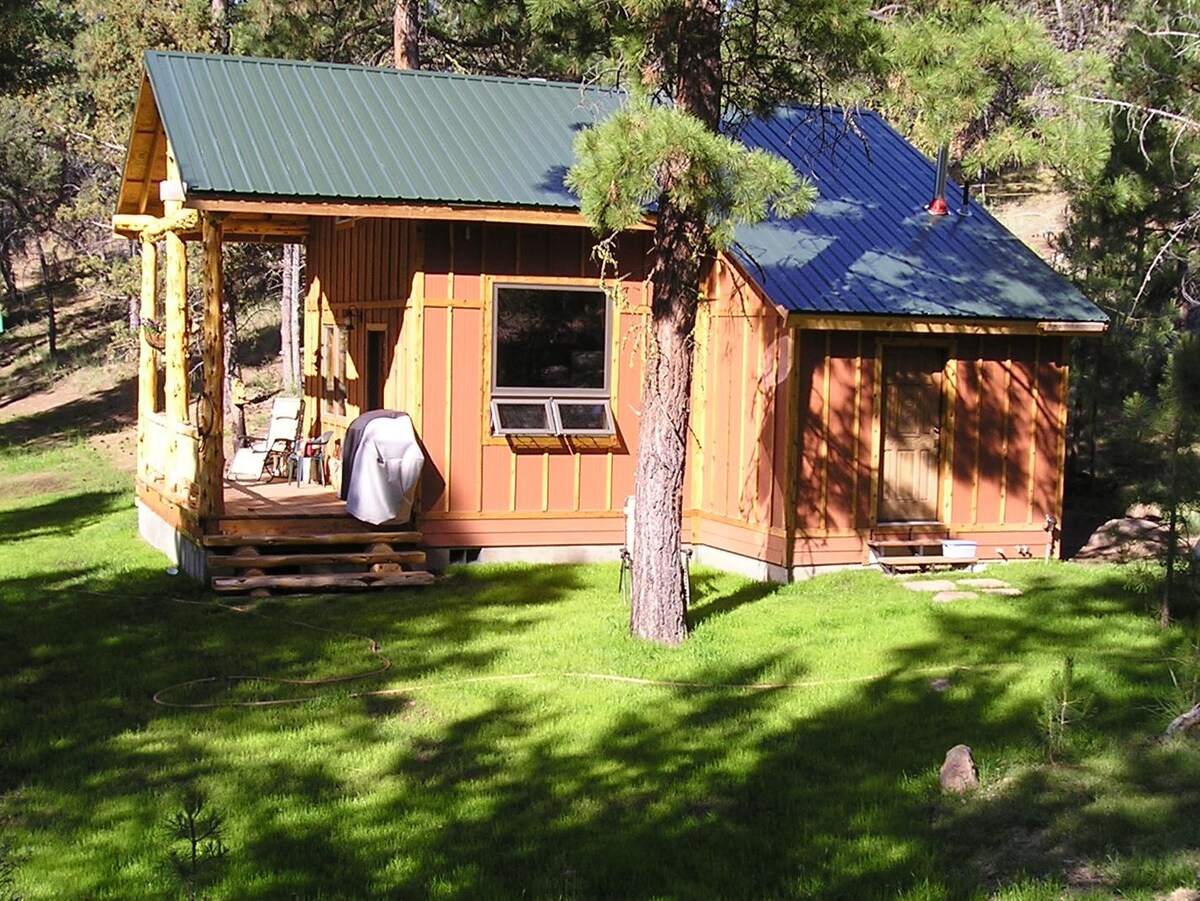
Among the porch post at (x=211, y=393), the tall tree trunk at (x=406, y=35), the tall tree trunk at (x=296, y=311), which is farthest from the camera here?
the tall tree trunk at (x=296, y=311)

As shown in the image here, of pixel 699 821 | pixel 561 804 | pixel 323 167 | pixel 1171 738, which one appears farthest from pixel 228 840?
pixel 323 167

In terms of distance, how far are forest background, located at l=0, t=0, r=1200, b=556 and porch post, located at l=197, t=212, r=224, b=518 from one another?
335 cm

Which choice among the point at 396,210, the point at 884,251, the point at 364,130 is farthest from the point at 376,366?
the point at 884,251

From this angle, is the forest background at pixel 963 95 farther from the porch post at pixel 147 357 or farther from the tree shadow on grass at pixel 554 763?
the porch post at pixel 147 357

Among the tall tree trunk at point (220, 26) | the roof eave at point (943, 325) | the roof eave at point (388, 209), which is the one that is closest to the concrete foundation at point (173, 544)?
the roof eave at point (388, 209)

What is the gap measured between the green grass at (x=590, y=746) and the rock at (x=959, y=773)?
0.08m

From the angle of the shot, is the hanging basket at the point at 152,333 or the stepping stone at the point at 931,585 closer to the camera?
the stepping stone at the point at 931,585

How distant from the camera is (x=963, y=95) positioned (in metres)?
9.40

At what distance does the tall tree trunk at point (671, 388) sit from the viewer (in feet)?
32.0

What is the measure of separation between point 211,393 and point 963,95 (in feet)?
21.3

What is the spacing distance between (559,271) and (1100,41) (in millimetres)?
13693

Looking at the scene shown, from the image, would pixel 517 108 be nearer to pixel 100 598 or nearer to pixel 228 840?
pixel 100 598

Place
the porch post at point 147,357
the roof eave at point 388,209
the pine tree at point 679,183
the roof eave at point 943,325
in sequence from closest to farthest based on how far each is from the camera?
1. the pine tree at point 679,183
2. the roof eave at point 388,209
3. the roof eave at point 943,325
4. the porch post at point 147,357

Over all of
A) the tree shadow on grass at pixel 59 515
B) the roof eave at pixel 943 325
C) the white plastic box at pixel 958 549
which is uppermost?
the roof eave at pixel 943 325
